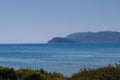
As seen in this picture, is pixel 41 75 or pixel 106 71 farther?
pixel 106 71

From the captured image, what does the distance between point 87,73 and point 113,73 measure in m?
0.91

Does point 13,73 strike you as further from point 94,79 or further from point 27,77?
point 94,79

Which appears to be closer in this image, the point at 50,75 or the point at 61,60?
the point at 50,75

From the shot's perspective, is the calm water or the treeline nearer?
the treeline

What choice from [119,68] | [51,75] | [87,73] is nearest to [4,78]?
[51,75]

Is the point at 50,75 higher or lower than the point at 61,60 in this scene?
higher

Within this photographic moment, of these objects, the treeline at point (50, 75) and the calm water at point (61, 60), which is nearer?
the treeline at point (50, 75)

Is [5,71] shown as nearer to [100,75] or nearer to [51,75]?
[51,75]

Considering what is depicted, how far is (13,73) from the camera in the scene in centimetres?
1470

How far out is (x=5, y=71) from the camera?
48.5 feet

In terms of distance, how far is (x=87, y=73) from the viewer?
49.3ft

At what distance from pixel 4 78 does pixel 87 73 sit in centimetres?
277

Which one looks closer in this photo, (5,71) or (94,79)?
(94,79)

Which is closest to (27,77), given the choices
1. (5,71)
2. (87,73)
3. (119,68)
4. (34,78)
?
(34,78)
